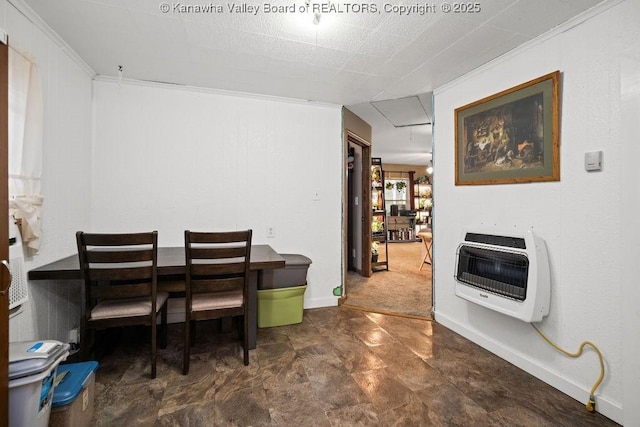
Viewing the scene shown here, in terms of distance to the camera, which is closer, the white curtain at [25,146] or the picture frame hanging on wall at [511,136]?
the white curtain at [25,146]

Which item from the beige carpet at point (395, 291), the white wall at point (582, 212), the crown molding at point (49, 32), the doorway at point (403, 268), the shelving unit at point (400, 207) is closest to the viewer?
the white wall at point (582, 212)

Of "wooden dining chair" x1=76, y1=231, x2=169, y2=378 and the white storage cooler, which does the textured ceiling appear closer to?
"wooden dining chair" x1=76, y1=231, x2=169, y2=378

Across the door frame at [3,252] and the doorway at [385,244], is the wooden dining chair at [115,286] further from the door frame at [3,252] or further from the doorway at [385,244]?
the doorway at [385,244]

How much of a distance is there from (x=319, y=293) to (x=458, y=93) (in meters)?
2.50

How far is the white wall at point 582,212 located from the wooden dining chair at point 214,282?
197 cm

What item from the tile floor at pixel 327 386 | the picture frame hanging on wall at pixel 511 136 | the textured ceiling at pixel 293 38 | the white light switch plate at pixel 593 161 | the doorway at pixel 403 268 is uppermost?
the textured ceiling at pixel 293 38

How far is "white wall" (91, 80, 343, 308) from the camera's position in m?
2.78

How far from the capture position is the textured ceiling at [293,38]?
1.76 m

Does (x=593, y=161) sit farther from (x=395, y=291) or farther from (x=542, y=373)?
(x=395, y=291)

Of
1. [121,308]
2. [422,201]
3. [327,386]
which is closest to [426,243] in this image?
[327,386]

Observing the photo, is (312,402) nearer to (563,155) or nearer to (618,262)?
(618,262)

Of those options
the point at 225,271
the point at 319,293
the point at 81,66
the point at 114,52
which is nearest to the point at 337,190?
the point at 319,293

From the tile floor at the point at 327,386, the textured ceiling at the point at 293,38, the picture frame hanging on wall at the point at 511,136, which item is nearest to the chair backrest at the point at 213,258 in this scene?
the tile floor at the point at 327,386

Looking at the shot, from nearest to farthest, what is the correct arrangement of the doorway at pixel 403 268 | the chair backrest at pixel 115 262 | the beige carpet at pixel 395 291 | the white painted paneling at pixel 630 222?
the white painted paneling at pixel 630 222
the chair backrest at pixel 115 262
the beige carpet at pixel 395 291
the doorway at pixel 403 268
